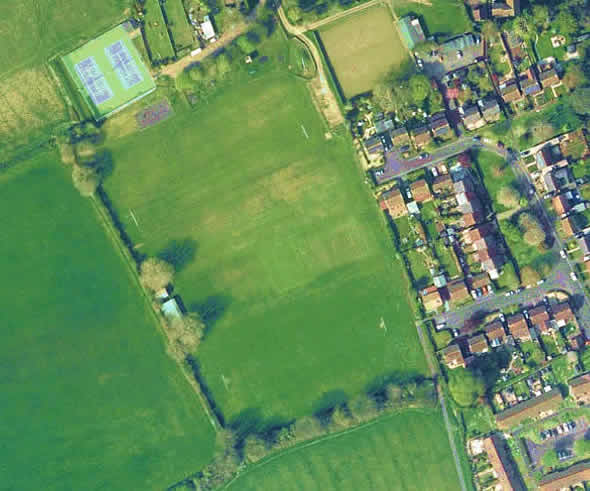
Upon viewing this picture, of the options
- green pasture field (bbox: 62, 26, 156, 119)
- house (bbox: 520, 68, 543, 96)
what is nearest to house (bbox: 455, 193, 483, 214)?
house (bbox: 520, 68, 543, 96)

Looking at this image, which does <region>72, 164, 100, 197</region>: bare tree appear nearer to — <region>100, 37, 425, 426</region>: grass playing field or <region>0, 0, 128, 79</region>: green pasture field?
<region>100, 37, 425, 426</region>: grass playing field

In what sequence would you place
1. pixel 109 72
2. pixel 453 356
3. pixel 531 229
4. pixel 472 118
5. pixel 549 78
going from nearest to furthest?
pixel 531 229 → pixel 453 356 → pixel 472 118 → pixel 109 72 → pixel 549 78

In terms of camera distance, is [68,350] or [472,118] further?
[68,350]

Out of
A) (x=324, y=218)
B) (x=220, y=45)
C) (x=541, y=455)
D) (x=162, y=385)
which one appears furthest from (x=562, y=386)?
(x=220, y=45)

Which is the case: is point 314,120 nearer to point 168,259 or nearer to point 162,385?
point 168,259

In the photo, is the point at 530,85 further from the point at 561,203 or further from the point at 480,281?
the point at 480,281

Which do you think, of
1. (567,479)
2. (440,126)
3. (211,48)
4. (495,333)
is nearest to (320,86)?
(211,48)

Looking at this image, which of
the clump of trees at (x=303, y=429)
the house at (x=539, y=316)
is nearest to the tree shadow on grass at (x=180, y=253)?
the clump of trees at (x=303, y=429)

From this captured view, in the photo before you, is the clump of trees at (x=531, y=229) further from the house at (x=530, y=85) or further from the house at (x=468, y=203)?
the house at (x=530, y=85)
